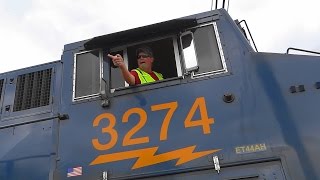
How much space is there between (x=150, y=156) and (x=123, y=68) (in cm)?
108

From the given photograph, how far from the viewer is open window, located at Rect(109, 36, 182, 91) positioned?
4512 mm

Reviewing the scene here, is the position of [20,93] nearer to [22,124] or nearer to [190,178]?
[22,124]

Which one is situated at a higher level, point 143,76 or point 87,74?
point 87,74

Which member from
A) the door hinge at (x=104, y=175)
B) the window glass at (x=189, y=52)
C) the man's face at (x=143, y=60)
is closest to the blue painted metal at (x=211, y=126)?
the door hinge at (x=104, y=175)

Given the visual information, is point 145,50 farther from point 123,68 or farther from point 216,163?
point 216,163

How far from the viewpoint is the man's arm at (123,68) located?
422cm

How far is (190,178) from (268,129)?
96 centimetres

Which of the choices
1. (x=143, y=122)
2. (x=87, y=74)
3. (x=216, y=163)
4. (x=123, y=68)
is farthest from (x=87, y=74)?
(x=216, y=163)

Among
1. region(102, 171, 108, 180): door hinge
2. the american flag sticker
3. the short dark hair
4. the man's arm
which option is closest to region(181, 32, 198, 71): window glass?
the short dark hair

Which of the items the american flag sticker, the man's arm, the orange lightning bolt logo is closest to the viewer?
the orange lightning bolt logo

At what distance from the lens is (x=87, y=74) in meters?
4.65

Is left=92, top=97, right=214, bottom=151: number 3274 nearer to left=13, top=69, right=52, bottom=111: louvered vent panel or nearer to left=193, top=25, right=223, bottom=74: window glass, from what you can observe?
left=193, top=25, right=223, bottom=74: window glass

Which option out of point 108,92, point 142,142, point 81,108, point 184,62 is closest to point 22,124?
point 81,108

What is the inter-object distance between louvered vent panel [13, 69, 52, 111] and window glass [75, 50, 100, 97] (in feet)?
2.05
